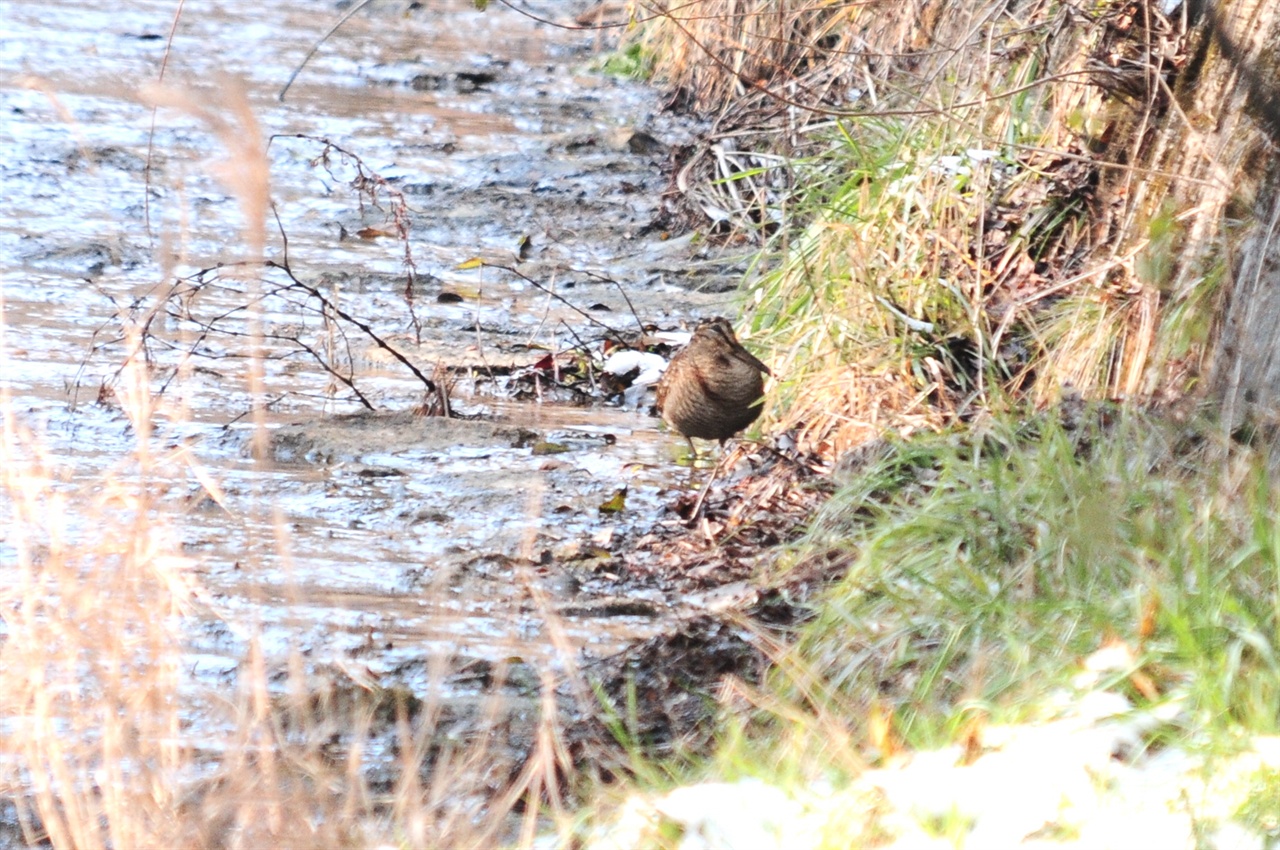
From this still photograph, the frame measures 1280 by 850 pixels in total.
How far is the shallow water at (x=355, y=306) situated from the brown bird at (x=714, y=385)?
0.99ft

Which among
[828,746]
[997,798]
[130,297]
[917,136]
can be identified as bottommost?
[130,297]

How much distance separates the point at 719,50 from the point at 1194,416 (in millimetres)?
5977

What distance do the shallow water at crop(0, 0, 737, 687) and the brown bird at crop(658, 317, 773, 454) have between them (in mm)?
301

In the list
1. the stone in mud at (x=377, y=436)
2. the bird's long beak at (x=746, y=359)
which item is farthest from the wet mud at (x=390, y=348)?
the bird's long beak at (x=746, y=359)

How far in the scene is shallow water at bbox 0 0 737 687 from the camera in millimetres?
4414

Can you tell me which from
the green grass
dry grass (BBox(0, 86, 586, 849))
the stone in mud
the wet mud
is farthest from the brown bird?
dry grass (BBox(0, 86, 586, 849))

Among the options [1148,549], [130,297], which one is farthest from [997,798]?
[130,297]

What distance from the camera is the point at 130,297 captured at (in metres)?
7.36

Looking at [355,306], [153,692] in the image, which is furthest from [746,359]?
[153,692]

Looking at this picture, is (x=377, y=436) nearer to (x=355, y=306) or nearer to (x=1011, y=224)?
(x=355, y=306)

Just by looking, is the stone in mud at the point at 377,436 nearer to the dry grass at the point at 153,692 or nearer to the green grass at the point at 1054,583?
the green grass at the point at 1054,583

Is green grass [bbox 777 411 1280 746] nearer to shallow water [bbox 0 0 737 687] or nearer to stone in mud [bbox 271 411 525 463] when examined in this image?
shallow water [bbox 0 0 737 687]

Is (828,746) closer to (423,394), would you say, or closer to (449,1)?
(423,394)

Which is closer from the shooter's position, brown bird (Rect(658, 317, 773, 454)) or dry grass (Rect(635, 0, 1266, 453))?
dry grass (Rect(635, 0, 1266, 453))
